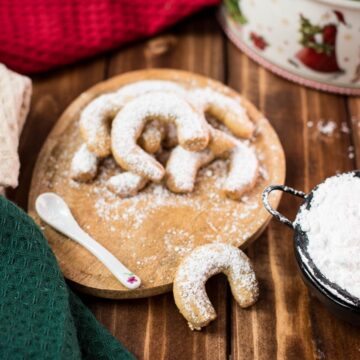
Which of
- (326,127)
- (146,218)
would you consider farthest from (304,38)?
(146,218)

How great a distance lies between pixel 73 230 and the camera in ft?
3.58

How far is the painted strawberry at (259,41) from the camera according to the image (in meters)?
1.37

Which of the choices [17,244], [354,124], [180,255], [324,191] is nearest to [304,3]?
[354,124]

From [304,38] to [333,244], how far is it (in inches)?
21.1

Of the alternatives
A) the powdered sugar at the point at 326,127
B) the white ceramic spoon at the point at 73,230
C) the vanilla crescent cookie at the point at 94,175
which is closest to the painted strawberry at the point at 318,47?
the powdered sugar at the point at 326,127

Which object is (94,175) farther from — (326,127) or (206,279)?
(326,127)

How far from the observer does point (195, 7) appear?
144 centimetres

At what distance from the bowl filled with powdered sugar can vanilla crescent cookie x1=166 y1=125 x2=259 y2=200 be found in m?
0.14

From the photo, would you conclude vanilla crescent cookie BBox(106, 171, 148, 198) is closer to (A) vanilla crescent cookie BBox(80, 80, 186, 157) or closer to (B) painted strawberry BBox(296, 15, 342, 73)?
(A) vanilla crescent cookie BBox(80, 80, 186, 157)

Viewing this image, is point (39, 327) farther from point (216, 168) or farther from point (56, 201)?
point (216, 168)

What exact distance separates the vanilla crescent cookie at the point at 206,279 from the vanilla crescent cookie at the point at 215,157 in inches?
5.4

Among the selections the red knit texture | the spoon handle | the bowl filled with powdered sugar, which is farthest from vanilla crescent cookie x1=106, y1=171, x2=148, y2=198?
the red knit texture

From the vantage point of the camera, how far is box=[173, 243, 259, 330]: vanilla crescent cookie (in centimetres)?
98

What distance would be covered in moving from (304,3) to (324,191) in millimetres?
438
